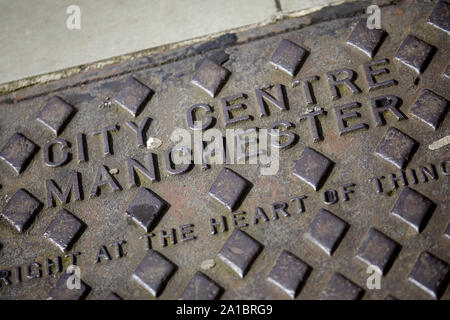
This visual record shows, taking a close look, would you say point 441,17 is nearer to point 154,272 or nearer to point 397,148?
point 397,148

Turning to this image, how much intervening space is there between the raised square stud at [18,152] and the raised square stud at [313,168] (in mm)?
1363

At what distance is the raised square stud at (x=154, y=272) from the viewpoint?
2039mm

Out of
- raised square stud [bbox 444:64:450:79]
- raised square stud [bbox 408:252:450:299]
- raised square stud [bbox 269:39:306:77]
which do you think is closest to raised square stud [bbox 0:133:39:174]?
raised square stud [bbox 269:39:306:77]

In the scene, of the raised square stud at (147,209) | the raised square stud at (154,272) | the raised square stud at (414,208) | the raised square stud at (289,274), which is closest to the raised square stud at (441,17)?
the raised square stud at (414,208)

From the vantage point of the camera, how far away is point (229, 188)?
85.0 inches

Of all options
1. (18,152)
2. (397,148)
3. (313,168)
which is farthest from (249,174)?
(18,152)

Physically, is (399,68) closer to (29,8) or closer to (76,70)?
(76,70)

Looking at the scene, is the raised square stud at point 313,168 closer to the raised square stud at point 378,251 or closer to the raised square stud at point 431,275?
the raised square stud at point 378,251

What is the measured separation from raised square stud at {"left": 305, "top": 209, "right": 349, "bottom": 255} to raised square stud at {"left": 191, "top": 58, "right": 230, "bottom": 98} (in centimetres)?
84

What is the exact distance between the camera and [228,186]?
2.16 metres

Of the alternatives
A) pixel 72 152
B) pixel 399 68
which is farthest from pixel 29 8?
pixel 399 68

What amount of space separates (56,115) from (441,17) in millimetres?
2079

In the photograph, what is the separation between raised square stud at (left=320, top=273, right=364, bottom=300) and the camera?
193cm

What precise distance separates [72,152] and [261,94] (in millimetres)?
1014
